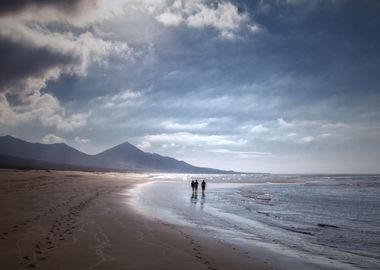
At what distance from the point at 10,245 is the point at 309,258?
11.4 meters

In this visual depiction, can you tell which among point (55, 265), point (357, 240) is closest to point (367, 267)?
point (357, 240)

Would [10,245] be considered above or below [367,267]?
above

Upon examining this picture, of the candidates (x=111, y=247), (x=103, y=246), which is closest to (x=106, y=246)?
(x=103, y=246)

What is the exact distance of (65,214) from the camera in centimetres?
1859

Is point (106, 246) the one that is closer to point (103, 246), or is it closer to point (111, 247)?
point (103, 246)

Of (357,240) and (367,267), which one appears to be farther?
(357,240)

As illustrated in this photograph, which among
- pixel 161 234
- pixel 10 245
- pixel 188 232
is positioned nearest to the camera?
pixel 10 245

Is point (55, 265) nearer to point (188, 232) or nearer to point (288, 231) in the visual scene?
point (188, 232)

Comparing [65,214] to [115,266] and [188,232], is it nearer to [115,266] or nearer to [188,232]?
[188,232]

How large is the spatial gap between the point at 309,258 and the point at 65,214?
13424 mm

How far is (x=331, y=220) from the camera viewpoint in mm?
24734

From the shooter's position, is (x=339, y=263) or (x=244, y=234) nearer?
(x=339, y=263)

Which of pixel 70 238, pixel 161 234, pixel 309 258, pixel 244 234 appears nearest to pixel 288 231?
pixel 244 234

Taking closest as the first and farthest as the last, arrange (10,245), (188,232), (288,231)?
1. (10,245)
2. (188,232)
3. (288,231)
